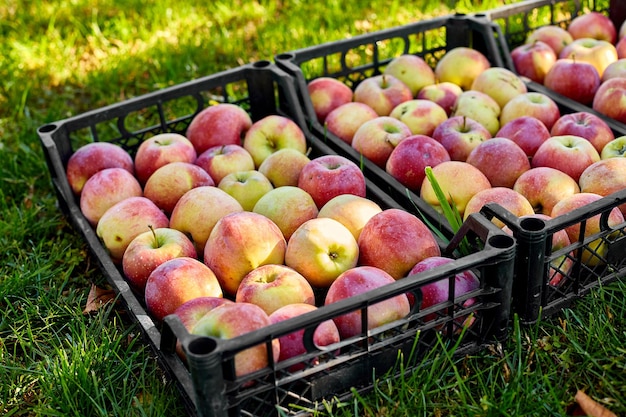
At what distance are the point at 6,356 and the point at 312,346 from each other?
3.68ft

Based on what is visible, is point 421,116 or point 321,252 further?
point 421,116

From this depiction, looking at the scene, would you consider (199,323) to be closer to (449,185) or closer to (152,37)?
(449,185)

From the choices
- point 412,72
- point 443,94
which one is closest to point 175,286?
point 443,94

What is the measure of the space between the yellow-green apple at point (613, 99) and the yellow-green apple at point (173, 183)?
158 centimetres

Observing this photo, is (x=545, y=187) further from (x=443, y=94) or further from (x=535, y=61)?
(x=535, y=61)

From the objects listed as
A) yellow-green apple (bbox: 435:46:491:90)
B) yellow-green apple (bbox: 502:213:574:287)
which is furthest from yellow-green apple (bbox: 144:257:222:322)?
yellow-green apple (bbox: 435:46:491:90)

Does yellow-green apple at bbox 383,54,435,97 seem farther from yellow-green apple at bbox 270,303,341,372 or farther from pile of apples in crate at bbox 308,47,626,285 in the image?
yellow-green apple at bbox 270,303,341,372

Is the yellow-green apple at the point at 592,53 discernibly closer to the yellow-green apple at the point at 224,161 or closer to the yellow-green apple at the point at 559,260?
the yellow-green apple at the point at 559,260

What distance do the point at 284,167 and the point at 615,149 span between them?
1.18 metres

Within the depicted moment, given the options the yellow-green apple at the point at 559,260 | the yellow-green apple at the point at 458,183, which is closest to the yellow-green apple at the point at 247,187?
the yellow-green apple at the point at 458,183

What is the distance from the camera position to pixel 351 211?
2322 millimetres

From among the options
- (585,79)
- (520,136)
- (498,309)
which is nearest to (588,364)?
(498,309)

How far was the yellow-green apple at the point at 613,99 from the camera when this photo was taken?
2.85 m

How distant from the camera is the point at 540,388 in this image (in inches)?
75.8
